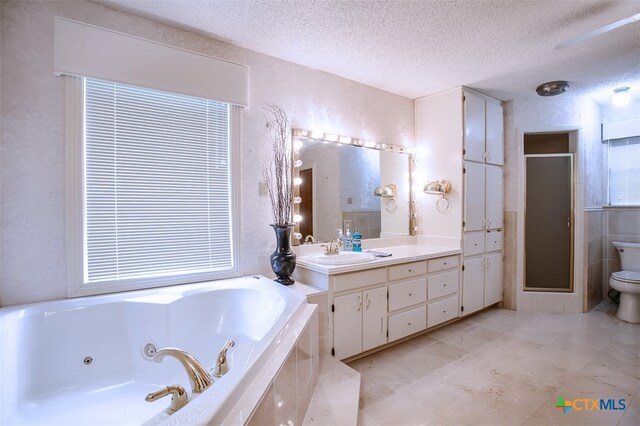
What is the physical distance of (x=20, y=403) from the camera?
52.3 inches

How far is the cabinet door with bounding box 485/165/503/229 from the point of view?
327cm

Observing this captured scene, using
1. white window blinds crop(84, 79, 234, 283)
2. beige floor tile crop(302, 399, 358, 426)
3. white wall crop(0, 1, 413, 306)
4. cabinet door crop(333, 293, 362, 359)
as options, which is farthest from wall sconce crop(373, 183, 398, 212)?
white wall crop(0, 1, 413, 306)

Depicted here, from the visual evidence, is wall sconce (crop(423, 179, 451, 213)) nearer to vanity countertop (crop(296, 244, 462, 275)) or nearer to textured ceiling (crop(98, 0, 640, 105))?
vanity countertop (crop(296, 244, 462, 275))

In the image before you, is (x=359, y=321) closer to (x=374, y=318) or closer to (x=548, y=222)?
(x=374, y=318)

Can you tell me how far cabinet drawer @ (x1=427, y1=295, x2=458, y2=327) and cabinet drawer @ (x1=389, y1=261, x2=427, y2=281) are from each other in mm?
365

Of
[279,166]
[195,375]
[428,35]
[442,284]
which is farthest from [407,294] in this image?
[428,35]

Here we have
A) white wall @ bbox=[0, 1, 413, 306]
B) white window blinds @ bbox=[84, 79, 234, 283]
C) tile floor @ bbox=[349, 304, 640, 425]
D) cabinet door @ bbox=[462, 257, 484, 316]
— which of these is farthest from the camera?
cabinet door @ bbox=[462, 257, 484, 316]

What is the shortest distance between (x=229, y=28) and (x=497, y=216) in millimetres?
3233

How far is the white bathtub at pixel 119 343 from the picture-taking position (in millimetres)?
1315

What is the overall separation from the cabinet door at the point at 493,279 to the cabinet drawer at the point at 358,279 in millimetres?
1622

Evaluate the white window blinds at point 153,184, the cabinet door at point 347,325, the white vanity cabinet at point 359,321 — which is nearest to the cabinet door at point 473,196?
the white vanity cabinet at point 359,321

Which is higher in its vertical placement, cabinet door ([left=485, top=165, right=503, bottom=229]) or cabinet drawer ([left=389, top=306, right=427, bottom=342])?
cabinet door ([left=485, top=165, right=503, bottom=229])

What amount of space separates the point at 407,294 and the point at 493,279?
4.90 ft

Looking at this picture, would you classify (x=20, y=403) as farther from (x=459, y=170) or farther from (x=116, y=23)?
(x=459, y=170)
